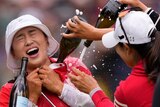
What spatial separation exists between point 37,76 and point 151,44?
0.62 meters

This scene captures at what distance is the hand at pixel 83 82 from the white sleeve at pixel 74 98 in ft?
0.52

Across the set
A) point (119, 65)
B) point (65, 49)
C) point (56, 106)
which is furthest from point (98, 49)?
point (56, 106)

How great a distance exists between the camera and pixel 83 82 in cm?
246

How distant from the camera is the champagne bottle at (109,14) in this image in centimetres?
262

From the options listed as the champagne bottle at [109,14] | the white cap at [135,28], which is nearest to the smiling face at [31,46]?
the champagne bottle at [109,14]

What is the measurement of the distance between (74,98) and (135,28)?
529 mm

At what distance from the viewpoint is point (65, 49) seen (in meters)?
2.81

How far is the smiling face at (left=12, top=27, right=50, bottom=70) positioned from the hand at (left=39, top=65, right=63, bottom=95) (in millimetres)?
66

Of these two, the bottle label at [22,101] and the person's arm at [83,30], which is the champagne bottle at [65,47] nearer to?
the person's arm at [83,30]

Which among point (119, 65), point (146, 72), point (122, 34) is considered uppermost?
point (122, 34)

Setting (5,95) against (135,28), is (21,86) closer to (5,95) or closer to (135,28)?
(5,95)

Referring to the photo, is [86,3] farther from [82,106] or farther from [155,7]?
[82,106]

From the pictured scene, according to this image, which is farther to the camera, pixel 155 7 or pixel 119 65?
pixel 155 7

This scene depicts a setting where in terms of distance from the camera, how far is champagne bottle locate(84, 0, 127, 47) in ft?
8.61
